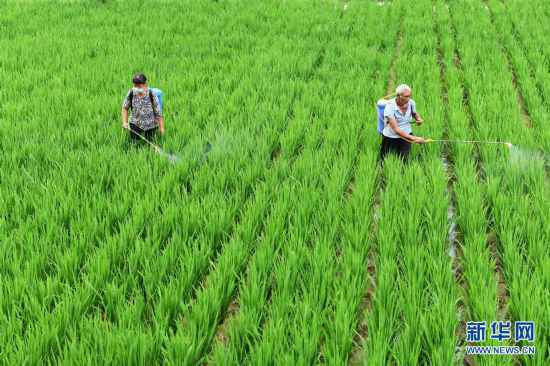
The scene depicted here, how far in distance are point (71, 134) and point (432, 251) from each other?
3.61 meters

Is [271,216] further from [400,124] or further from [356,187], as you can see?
[400,124]

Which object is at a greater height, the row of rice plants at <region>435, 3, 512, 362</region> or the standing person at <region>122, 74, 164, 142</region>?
the standing person at <region>122, 74, 164, 142</region>

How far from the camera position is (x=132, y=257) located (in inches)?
99.7

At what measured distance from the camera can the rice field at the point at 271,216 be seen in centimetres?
202

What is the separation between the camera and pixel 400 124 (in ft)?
12.9

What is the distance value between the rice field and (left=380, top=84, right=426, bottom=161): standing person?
19 cm

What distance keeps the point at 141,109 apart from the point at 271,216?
6.61 ft

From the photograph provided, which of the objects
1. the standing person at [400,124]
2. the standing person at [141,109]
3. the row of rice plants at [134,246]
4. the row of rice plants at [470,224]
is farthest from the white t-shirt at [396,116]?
the standing person at [141,109]

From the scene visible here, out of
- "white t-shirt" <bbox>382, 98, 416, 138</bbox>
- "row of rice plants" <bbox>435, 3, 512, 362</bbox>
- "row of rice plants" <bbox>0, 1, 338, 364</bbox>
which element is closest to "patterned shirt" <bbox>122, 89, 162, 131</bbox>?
"row of rice plants" <bbox>0, 1, 338, 364</bbox>

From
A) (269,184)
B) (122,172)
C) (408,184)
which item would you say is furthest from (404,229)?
(122,172)

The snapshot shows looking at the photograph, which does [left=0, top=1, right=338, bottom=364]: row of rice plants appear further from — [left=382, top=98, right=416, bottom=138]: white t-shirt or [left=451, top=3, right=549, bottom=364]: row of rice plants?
[left=451, top=3, right=549, bottom=364]: row of rice plants

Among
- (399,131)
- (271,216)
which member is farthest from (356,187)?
(271,216)

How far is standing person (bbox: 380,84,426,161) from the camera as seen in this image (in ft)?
12.5

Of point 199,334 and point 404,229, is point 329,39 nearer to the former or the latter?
point 404,229
